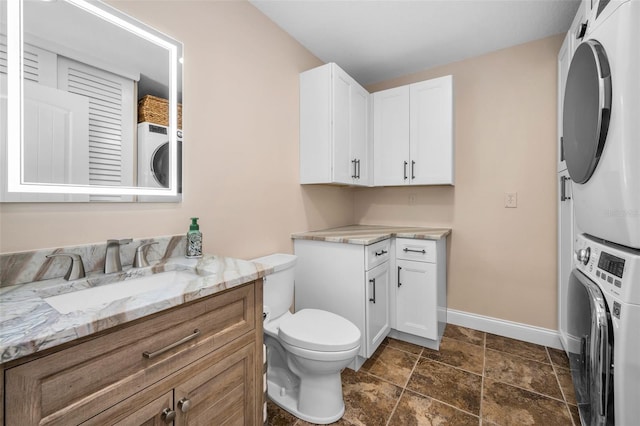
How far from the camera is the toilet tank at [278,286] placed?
164 centimetres

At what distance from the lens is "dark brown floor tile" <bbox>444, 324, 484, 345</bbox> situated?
2293 millimetres

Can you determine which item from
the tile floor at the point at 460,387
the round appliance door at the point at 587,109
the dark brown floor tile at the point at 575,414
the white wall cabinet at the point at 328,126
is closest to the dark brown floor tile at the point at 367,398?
the tile floor at the point at 460,387

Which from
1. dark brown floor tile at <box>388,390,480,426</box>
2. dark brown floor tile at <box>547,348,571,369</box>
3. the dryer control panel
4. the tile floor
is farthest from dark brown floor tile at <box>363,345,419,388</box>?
the dryer control panel

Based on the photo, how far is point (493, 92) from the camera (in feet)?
7.90

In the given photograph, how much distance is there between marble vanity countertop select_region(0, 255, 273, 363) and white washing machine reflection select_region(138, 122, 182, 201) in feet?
1.30

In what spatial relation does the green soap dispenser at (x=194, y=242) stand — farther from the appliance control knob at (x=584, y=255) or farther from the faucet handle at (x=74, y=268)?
the appliance control knob at (x=584, y=255)

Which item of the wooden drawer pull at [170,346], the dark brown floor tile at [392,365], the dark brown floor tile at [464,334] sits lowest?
the dark brown floor tile at [392,365]

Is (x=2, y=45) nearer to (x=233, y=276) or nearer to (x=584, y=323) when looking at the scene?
(x=233, y=276)

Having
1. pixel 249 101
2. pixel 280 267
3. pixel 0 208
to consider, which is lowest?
pixel 280 267

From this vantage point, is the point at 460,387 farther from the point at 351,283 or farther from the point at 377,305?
the point at 351,283

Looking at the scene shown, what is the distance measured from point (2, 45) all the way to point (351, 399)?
2123 mm

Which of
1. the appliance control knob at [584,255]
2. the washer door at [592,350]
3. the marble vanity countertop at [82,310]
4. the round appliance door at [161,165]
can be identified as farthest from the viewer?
the round appliance door at [161,165]

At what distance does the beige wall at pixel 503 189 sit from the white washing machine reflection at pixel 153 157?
219 cm

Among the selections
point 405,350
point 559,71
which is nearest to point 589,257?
point 405,350
